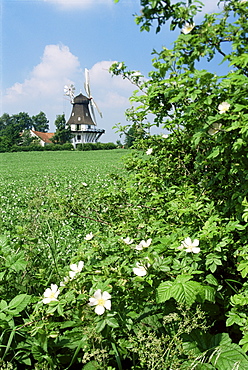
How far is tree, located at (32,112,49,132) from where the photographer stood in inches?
3349

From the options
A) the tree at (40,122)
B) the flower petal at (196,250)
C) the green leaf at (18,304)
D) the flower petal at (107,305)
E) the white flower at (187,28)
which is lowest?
the green leaf at (18,304)

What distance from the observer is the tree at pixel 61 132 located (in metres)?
57.7

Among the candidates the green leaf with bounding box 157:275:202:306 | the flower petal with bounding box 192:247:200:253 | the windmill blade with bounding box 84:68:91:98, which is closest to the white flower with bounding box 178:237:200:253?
the flower petal with bounding box 192:247:200:253

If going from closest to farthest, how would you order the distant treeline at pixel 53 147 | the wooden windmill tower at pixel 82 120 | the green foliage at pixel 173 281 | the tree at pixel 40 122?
1. the green foliage at pixel 173 281
2. the distant treeline at pixel 53 147
3. the wooden windmill tower at pixel 82 120
4. the tree at pixel 40 122

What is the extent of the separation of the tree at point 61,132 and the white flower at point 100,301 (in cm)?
5768

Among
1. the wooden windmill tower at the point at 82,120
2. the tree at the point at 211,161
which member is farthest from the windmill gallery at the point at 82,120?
the tree at the point at 211,161

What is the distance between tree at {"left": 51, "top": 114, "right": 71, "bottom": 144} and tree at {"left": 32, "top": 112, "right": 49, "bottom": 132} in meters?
28.0

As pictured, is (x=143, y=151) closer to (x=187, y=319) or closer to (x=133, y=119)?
(x=133, y=119)

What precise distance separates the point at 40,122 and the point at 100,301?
88961mm

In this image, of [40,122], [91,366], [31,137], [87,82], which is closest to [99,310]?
[91,366]

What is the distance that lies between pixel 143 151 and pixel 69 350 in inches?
73.2

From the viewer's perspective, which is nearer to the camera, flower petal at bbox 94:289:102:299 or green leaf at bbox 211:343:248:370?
flower petal at bbox 94:289:102:299

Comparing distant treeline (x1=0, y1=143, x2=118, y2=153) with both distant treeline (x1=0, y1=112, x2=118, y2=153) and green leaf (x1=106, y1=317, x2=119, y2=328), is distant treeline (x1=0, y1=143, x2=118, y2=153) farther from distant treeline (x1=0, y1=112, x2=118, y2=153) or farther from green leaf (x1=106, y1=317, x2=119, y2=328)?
green leaf (x1=106, y1=317, x2=119, y2=328)

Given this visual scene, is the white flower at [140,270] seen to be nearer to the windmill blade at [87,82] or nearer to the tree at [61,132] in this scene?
the windmill blade at [87,82]
